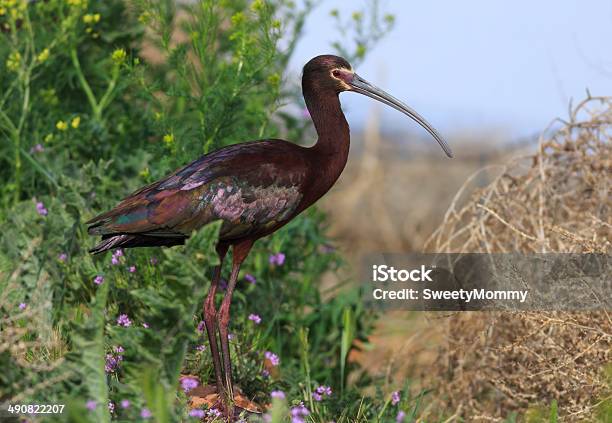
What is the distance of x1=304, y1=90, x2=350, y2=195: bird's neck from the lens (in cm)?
488

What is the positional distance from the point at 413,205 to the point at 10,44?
9355 mm

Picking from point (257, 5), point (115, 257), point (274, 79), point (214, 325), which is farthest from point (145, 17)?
point (214, 325)

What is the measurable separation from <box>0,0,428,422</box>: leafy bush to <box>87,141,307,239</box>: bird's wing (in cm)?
25

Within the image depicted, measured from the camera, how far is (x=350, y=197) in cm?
1408

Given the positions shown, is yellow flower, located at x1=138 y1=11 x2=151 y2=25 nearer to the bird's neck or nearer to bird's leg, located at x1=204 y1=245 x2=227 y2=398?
the bird's neck

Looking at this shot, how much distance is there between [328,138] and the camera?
5.00 metres

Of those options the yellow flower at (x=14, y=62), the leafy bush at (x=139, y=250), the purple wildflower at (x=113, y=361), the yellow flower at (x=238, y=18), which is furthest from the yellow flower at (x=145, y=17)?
the purple wildflower at (x=113, y=361)

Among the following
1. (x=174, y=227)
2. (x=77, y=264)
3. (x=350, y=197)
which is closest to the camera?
(x=174, y=227)

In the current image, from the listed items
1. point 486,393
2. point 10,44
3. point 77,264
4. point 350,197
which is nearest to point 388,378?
point 486,393

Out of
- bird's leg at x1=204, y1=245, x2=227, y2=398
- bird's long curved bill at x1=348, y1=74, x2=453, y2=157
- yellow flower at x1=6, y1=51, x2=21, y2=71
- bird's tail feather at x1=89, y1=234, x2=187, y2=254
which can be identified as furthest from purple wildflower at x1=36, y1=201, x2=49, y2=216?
bird's long curved bill at x1=348, y1=74, x2=453, y2=157

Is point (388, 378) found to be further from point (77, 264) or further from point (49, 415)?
point (49, 415)

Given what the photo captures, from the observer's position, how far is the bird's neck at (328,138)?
488cm

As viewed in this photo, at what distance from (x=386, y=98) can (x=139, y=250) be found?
1.78 metres

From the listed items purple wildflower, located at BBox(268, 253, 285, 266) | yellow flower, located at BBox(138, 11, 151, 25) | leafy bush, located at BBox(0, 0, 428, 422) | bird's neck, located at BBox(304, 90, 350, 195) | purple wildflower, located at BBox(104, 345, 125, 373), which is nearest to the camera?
leafy bush, located at BBox(0, 0, 428, 422)
